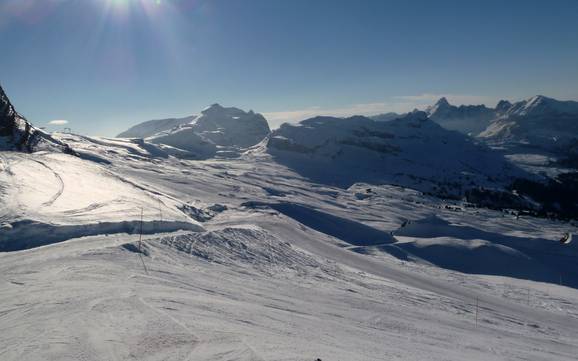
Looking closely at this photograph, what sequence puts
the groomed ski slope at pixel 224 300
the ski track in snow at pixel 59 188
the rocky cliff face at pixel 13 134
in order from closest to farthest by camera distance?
the groomed ski slope at pixel 224 300 < the ski track in snow at pixel 59 188 < the rocky cliff face at pixel 13 134

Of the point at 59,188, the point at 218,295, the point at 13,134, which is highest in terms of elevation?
the point at 13,134

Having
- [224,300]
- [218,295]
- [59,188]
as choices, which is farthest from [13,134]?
[224,300]

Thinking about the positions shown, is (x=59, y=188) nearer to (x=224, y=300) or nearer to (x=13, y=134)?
(x=224, y=300)

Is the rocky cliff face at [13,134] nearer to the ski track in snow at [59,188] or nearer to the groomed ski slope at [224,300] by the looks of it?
the ski track in snow at [59,188]

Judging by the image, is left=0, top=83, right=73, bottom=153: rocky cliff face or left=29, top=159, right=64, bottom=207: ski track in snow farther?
left=0, top=83, right=73, bottom=153: rocky cliff face

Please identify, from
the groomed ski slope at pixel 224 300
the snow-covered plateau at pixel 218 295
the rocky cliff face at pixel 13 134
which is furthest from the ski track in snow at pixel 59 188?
the rocky cliff face at pixel 13 134

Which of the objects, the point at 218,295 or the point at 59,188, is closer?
the point at 218,295

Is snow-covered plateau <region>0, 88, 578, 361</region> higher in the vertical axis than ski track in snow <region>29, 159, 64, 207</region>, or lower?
lower

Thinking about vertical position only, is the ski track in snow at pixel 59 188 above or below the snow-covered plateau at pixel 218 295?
above

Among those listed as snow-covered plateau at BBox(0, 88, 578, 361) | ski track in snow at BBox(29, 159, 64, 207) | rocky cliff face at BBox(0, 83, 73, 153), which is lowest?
snow-covered plateau at BBox(0, 88, 578, 361)

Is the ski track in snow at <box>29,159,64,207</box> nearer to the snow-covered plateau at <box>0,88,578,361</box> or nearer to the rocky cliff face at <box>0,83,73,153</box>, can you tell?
the snow-covered plateau at <box>0,88,578,361</box>

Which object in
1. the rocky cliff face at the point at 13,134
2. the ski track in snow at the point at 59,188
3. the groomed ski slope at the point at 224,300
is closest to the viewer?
the groomed ski slope at the point at 224,300

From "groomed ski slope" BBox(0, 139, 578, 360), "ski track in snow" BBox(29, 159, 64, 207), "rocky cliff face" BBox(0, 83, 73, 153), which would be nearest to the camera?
"groomed ski slope" BBox(0, 139, 578, 360)

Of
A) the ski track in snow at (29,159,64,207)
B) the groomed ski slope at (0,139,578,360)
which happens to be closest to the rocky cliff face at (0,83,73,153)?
the ski track in snow at (29,159,64,207)
